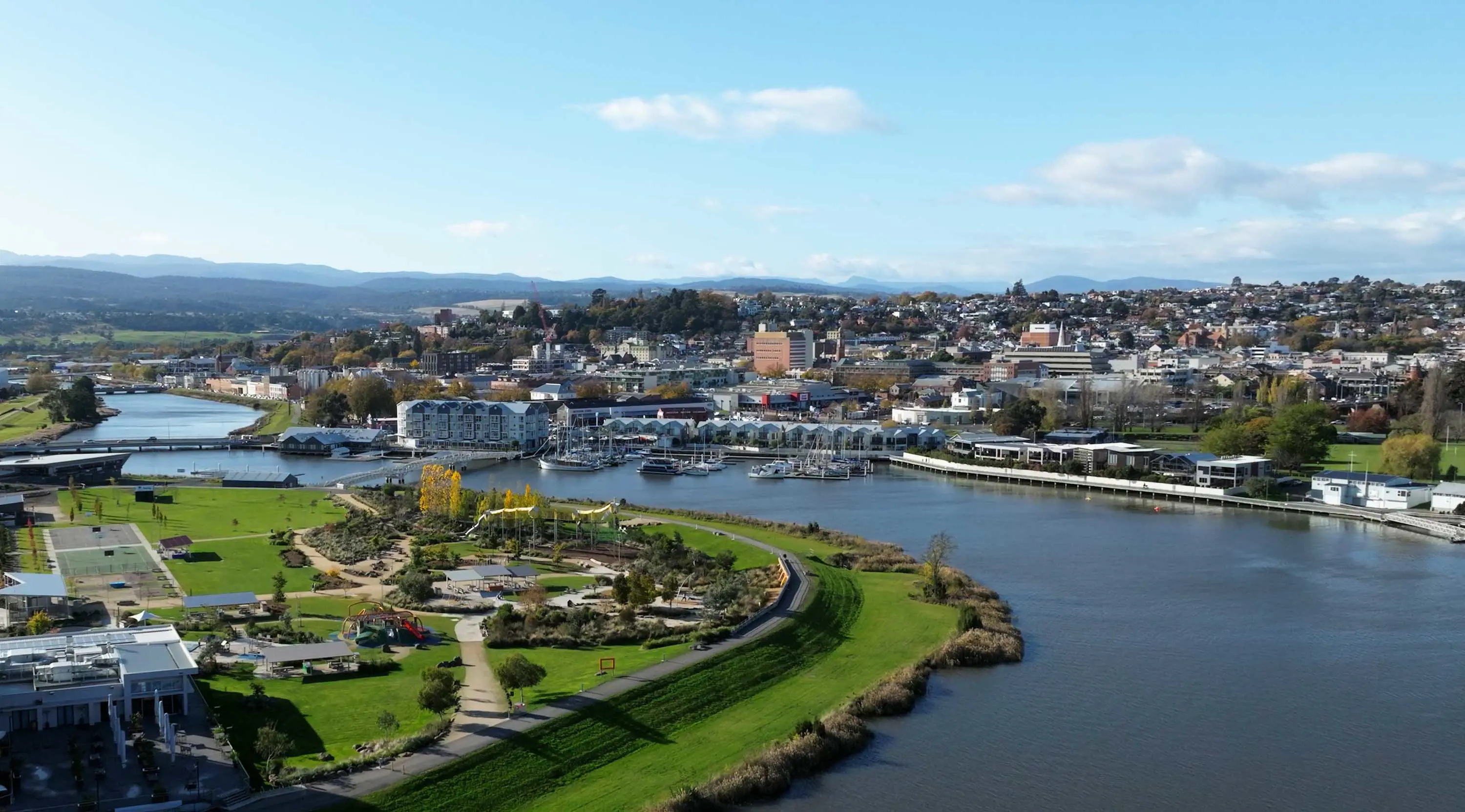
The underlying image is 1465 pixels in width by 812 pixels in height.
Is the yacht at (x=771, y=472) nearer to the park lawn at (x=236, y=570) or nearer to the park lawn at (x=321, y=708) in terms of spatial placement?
the park lawn at (x=236, y=570)

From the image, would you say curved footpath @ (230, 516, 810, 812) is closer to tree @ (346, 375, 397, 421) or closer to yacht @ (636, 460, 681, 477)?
yacht @ (636, 460, 681, 477)

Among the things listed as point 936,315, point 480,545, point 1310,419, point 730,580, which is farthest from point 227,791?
point 936,315

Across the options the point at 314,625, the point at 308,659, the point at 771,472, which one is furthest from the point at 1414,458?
the point at 308,659

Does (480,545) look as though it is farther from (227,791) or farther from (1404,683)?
(1404,683)

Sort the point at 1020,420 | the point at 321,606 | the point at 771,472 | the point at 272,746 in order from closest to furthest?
the point at 272,746 → the point at 321,606 → the point at 771,472 → the point at 1020,420

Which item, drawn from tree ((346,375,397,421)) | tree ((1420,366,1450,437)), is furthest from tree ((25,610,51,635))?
tree ((346,375,397,421))

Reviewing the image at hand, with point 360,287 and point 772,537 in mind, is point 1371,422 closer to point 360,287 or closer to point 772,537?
point 772,537

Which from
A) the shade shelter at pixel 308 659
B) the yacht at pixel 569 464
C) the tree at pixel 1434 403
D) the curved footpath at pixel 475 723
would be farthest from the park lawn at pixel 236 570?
the tree at pixel 1434 403
